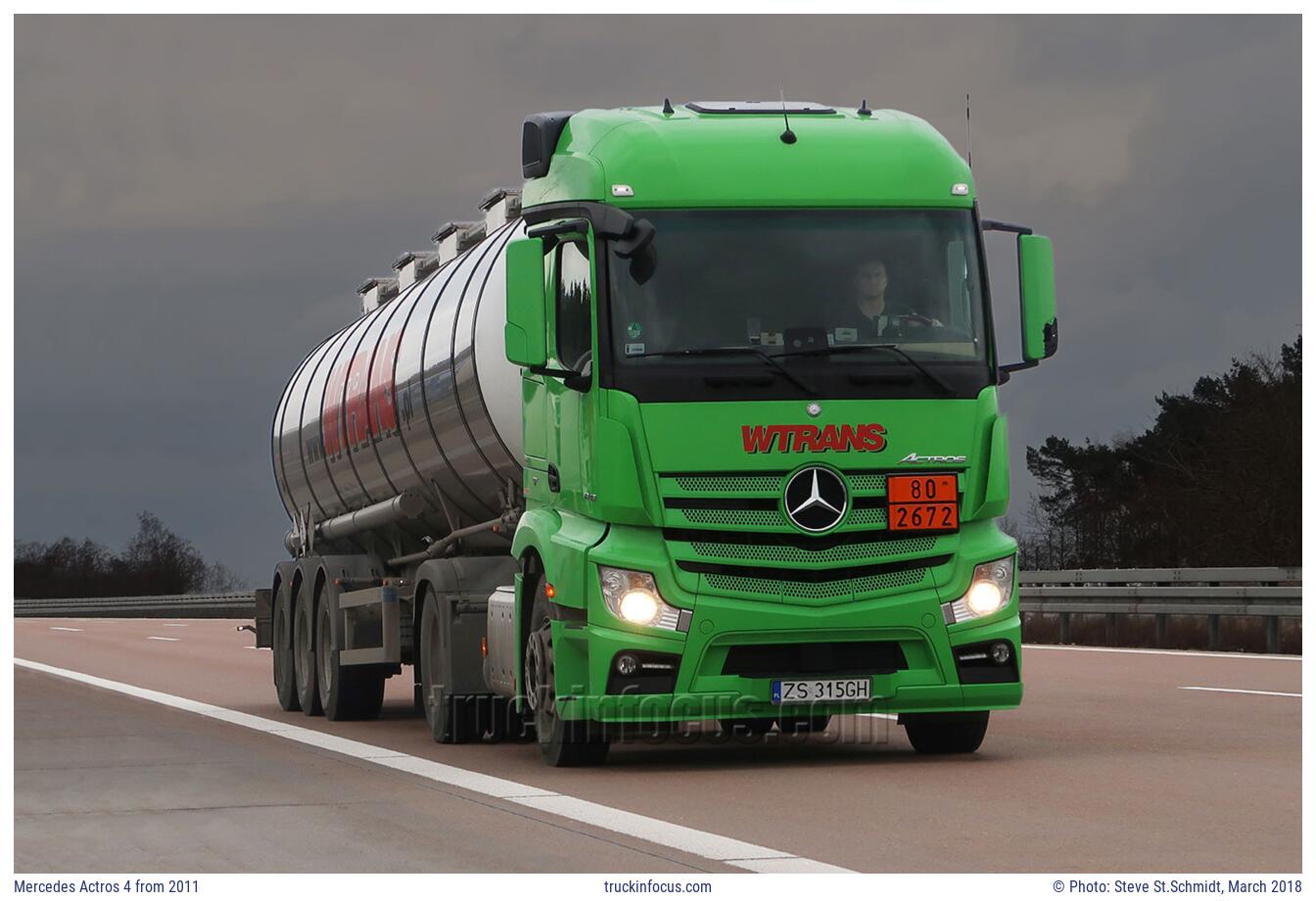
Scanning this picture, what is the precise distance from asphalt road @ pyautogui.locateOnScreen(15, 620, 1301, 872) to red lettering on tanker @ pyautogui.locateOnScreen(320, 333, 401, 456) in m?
2.26

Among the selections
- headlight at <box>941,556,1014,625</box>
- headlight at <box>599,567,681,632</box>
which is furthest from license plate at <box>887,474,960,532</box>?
headlight at <box>599,567,681,632</box>

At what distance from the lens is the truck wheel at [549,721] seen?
40.4ft

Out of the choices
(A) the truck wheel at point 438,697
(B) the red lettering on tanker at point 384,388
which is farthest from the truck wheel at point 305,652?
(A) the truck wheel at point 438,697

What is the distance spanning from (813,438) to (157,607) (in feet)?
195

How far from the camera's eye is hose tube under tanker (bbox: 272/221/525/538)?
14.4 meters

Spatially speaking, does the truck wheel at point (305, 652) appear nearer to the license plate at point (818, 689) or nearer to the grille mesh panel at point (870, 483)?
the license plate at point (818, 689)

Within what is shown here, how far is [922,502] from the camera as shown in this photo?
11.9m

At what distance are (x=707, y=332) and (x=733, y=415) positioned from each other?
17.5 inches

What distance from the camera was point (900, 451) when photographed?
1188 cm

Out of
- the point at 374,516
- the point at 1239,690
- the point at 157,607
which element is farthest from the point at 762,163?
the point at 157,607

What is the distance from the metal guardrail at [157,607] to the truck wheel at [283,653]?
107 ft

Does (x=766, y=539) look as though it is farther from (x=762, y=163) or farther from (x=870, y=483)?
(x=762, y=163)

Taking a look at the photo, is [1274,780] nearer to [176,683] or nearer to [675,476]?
[675,476]

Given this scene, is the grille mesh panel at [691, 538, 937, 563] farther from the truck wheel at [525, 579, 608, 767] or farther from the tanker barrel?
the tanker barrel
